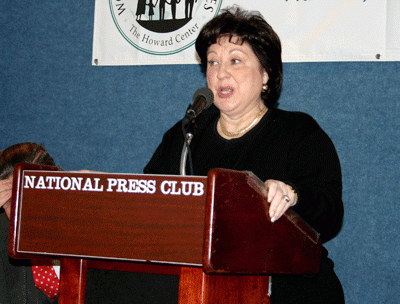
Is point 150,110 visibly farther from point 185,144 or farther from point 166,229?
point 166,229

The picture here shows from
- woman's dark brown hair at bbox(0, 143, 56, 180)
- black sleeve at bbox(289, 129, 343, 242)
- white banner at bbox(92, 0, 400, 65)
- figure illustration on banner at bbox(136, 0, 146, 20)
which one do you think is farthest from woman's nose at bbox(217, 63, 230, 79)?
figure illustration on banner at bbox(136, 0, 146, 20)

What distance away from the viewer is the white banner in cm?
210

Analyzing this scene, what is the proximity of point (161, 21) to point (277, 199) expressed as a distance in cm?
180

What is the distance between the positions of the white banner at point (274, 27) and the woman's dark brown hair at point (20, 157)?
0.83 m

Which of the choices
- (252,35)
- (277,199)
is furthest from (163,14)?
(277,199)

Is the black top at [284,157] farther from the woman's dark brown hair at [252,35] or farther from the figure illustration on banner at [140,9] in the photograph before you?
the figure illustration on banner at [140,9]

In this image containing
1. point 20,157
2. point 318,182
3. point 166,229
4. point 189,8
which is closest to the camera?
point 166,229

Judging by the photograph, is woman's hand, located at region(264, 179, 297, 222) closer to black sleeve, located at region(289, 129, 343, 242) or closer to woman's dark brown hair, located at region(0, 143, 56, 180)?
black sleeve, located at region(289, 129, 343, 242)

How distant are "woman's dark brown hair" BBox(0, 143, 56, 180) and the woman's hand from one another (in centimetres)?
127

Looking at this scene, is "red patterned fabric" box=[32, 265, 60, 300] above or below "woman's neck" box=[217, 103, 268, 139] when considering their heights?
below

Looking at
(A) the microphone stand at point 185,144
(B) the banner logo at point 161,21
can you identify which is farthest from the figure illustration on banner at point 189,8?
(A) the microphone stand at point 185,144

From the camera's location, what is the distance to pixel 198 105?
1.28 meters

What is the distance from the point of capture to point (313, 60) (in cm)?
223

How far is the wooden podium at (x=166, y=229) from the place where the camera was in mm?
885
